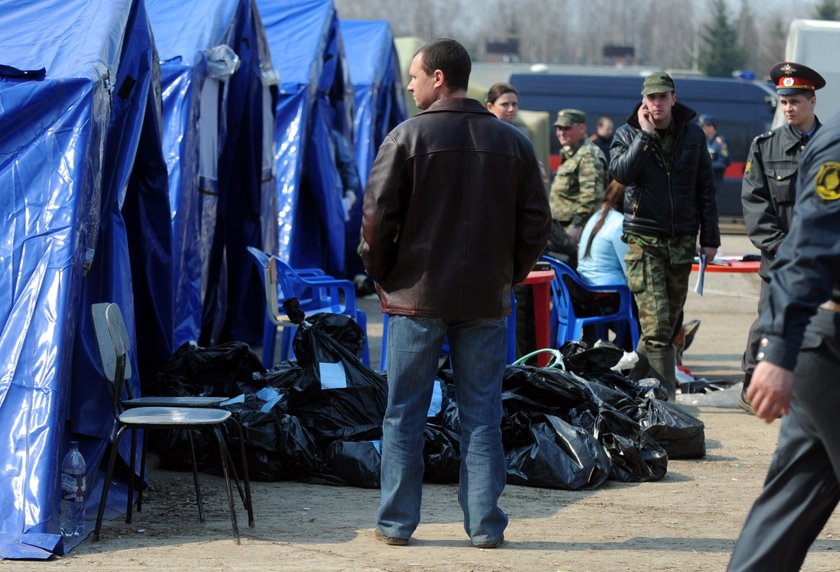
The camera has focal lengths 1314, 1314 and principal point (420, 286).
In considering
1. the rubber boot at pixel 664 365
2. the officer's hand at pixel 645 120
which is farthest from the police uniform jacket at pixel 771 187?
the rubber boot at pixel 664 365

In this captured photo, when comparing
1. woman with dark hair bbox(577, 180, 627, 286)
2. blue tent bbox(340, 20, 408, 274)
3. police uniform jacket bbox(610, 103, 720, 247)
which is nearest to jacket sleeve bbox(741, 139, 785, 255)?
police uniform jacket bbox(610, 103, 720, 247)

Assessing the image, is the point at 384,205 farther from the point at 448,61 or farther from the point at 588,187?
the point at 588,187

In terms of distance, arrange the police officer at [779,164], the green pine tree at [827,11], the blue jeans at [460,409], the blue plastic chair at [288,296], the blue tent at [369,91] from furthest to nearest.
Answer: the green pine tree at [827,11] → the blue tent at [369,91] → the blue plastic chair at [288,296] → the police officer at [779,164] → the blue jeans at [460,409]

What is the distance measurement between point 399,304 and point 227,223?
210 inches

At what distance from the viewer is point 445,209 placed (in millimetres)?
4723

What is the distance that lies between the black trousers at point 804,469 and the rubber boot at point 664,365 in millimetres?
4275

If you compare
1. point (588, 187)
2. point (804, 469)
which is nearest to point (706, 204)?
point (588, 187)

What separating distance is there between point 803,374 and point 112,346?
286cm

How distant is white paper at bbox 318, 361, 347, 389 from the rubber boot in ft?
7.38

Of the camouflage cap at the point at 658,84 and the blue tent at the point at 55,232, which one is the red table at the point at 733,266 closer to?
the camouflage cap at the point at 658,84

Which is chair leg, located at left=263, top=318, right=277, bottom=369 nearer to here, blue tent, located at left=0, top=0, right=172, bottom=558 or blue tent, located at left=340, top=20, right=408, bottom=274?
blue tent, located at left=0, top=0, right=172, bottom=558

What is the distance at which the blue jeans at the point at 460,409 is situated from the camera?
189 inches

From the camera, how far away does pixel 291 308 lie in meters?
7.07

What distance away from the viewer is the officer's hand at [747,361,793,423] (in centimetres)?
318
